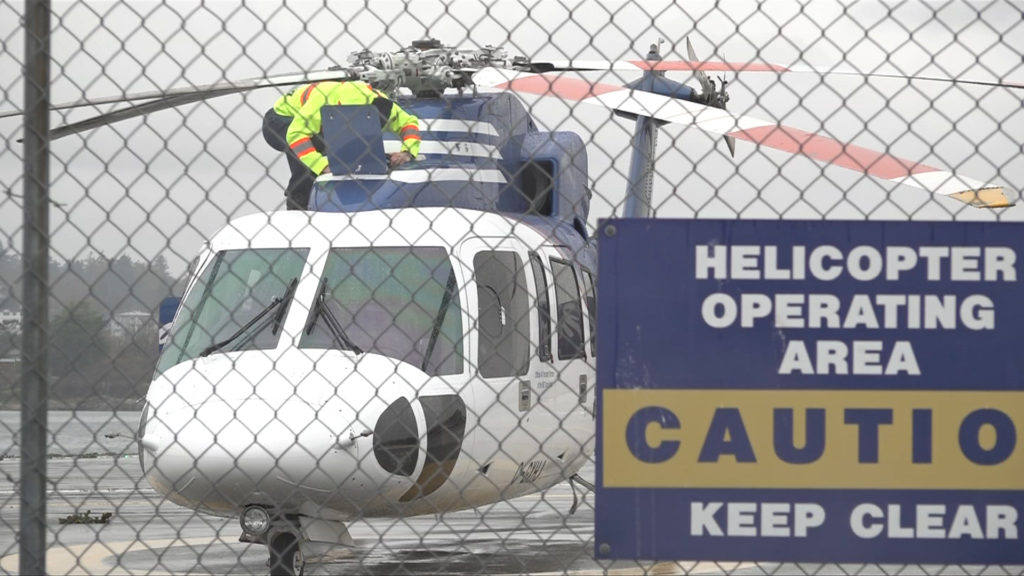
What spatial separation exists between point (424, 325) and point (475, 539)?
3667 millimetres

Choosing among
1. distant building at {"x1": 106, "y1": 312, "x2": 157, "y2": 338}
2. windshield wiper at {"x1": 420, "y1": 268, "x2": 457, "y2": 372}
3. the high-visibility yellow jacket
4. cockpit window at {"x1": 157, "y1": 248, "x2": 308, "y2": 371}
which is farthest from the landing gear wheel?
distant building at {"x1": 106, "y1": 312, "x2": 157, "y2": 338}

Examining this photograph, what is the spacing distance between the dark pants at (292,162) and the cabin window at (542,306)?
134 cm

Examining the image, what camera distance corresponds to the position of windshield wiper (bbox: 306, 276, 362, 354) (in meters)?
6.75

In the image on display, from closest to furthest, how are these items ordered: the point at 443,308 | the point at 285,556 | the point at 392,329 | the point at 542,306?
the point at 285,556 → the point at 392,329 → the point at 443,308 → the point at 542,306

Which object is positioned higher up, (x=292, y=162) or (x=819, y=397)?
(x=292, y=162)

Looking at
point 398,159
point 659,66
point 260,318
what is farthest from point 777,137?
point 260,318

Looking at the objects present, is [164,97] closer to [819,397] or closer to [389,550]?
[819,397]

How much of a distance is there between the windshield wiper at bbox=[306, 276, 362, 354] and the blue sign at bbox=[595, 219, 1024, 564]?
3.43 meters

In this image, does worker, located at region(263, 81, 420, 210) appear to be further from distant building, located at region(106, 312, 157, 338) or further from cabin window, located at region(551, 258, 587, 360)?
distant building, located at region(106, 312, 157, 338)

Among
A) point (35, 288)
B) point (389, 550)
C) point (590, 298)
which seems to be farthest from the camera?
point (389, 550)

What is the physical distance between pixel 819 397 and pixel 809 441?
11 centimetres

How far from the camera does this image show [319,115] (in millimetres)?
7672

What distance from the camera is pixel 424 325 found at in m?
7.11

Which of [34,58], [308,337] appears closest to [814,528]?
[34,58]
